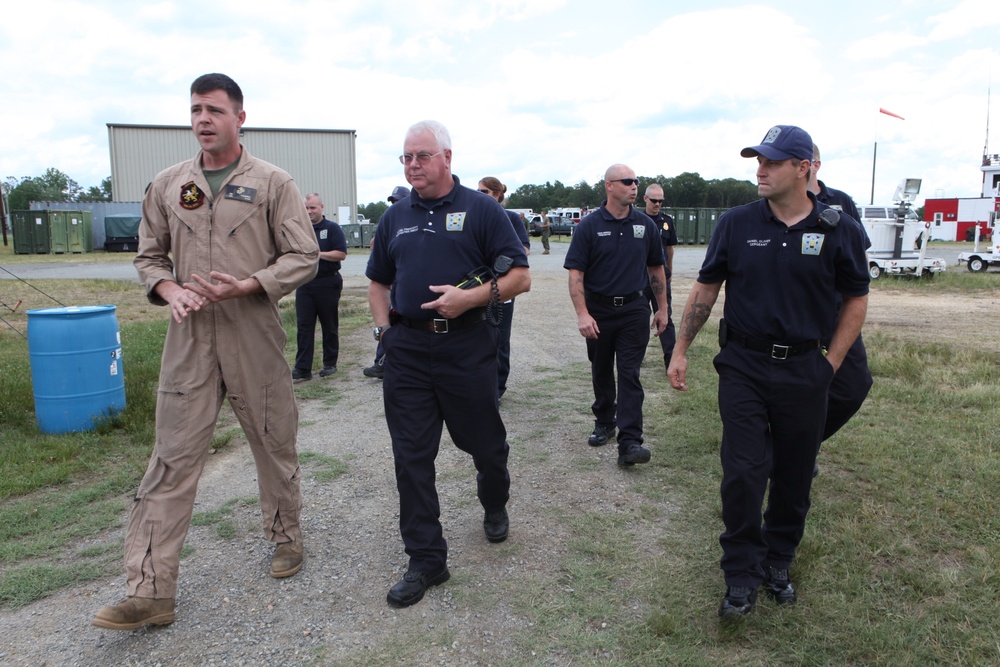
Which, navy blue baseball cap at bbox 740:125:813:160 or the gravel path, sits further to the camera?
navy blue baseball cap at bbox 740:125:813:160

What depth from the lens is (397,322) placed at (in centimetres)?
358

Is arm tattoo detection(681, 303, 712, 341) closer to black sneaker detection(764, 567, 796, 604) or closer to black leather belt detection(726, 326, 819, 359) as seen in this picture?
black leather belt detection(726, 326, 819, 359)

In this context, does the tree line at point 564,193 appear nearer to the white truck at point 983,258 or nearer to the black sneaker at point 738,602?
the white truck at point 983,258

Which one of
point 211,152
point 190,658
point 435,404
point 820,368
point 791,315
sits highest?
point 211,152

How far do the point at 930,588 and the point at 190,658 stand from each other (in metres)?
3.35

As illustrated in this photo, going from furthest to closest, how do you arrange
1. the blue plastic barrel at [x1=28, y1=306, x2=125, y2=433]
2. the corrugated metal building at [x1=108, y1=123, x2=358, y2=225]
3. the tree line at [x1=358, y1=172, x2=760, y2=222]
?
1. the tree line at [x1=358, y1=172, x2=760, y2=222]
2. the corrugated metal building at [x1=108, y1=123, x2=358, y2=225]
3. the blue plastic barrel at [x1=28, y1=306, x2=125, y2=433]

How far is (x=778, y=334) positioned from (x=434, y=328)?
5.11 feet

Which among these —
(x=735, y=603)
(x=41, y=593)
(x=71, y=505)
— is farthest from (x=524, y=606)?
(x=71, y=505)

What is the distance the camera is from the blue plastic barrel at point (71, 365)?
5660 millimetres

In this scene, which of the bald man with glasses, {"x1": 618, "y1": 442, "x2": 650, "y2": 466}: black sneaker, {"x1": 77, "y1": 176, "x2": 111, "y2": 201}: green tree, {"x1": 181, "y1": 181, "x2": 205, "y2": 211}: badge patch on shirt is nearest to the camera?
{"x1": 181, "y1": 181, "x2": 205, "y2": 211}: badge patch on shirt

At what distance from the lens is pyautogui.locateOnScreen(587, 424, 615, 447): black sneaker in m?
5.74

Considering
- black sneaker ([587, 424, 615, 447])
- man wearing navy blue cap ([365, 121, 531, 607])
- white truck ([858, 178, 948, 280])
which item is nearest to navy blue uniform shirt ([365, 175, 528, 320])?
man wearing navy blue cap ([365, 121, 531, 607])

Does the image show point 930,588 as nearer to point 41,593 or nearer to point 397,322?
point 397,322

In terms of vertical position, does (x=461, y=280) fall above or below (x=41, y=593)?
above
